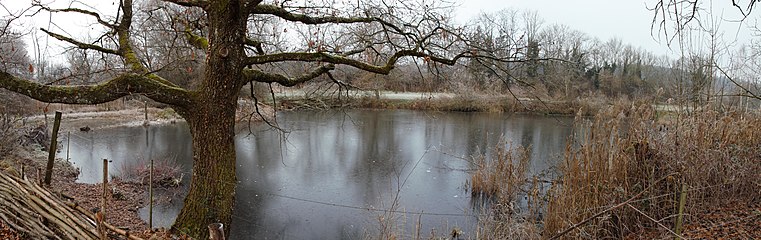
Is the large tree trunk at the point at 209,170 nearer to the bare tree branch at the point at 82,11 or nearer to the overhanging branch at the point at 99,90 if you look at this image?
the overhanging branch at the point at 99,90

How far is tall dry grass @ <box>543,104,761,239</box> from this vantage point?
4902 millimetres

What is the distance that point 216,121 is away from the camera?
3.88 metres

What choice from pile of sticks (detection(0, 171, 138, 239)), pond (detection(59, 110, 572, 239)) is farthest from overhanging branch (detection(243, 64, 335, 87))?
pile of sticks (detection(0, 171, 138, 239))

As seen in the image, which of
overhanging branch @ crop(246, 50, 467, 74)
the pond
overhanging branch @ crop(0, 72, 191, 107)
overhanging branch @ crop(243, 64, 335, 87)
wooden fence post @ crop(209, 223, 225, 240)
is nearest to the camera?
wooden fence post @ crop(209, 223, 225, 240)

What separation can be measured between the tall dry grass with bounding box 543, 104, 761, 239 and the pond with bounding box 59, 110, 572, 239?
1.55 meters

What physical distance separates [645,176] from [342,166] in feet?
21.7

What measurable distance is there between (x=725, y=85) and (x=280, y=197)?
6.62 meters

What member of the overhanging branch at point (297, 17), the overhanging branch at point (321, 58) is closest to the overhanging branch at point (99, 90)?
the overhanging branch at point (321, 58)

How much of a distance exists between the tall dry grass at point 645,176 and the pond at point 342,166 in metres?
1.55

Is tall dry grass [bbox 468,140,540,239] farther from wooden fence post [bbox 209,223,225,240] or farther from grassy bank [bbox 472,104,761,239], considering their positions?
wooden fence post [bbox 209,223,225,240]

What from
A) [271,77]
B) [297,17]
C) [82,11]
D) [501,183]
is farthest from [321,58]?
[501,183]

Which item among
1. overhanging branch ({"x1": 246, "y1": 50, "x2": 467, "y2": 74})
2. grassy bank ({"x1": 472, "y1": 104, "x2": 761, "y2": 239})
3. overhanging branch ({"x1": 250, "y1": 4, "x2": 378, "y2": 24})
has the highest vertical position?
overhanging branch ({"x1": 250, "y1": 4, "x2": 378, "y2": 24})

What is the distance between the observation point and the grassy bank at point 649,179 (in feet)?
15.9

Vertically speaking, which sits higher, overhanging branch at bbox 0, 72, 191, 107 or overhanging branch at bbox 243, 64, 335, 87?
overhanging branch at bbox 243, 64, 335, 87
